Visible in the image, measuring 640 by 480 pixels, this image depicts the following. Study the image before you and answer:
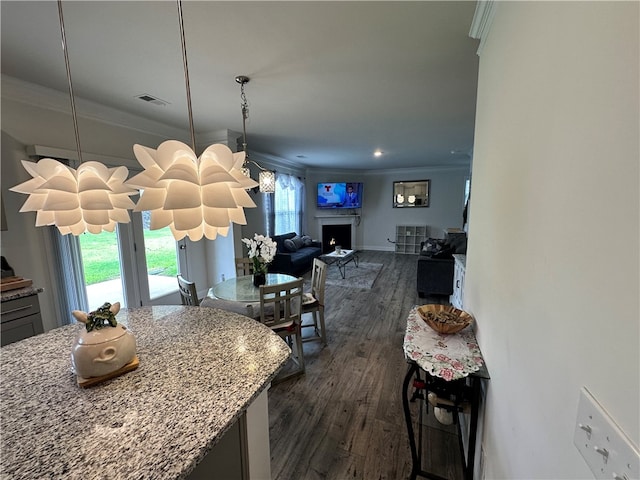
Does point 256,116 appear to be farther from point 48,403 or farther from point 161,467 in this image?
point 161,467

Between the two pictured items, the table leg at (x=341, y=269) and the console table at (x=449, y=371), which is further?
the table leg at (x=341, y=269)

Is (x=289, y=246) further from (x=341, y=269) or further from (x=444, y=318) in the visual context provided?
(x=444, y=318)

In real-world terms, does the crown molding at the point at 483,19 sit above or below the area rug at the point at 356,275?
above

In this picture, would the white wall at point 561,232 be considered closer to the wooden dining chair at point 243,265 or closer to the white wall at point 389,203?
the wooden dining chair at point 243,265

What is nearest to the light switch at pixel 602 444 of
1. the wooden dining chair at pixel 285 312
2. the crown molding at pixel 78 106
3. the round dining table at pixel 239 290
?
the wooden dining chair at pixel 285 312

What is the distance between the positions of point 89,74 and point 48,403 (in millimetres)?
2521

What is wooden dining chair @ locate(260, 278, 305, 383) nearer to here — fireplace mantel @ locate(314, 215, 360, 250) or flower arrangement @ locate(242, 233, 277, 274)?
flower arrangement @ locate(242, 233, 277, 274)

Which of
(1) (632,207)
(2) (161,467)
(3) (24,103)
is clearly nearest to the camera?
(1) (632,207)

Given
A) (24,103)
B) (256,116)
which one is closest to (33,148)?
(24,103)

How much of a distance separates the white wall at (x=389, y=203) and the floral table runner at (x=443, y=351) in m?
6.61

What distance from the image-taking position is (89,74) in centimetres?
216

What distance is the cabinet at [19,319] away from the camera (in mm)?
1982

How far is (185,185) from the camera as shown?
2.94 feet

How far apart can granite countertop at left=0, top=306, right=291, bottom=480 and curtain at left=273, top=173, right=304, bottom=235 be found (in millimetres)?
4921
